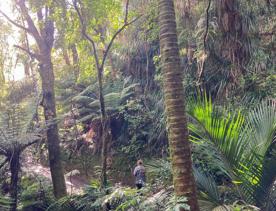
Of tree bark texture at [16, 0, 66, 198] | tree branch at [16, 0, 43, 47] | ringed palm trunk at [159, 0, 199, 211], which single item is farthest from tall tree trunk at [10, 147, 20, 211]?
ringed palm trunk at [159, 0, 199, 211]

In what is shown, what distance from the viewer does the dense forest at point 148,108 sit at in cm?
409

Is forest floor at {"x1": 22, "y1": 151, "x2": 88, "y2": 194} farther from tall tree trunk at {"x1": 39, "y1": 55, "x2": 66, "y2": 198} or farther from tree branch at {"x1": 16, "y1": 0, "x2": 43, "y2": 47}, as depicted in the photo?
tree branch at {"x1": 16, "y1": 0, "x2": 43, "y2": 47}

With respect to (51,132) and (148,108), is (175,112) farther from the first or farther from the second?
(148,108)

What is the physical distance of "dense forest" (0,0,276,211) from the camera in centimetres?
409

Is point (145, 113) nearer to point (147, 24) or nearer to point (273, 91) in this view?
point (147, 24)

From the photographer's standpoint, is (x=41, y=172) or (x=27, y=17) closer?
(x=27, y=17)

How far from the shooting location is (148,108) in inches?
514

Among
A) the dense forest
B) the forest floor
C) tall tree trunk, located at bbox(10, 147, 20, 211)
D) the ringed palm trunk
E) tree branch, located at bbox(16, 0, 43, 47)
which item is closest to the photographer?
the ringed palm trunk

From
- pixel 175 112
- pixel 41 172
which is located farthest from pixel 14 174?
pixel 41 172

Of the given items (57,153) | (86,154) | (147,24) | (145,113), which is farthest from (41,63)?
(86,154)

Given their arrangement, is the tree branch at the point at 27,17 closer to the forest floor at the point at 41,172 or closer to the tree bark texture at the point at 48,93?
→ the tree bark texture at the point at 48,93

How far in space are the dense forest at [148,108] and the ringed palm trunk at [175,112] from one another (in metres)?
0.01

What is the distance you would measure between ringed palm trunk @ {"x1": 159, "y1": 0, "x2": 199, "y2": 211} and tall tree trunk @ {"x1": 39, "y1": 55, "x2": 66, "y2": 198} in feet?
15.4

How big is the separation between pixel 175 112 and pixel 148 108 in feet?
29.8
